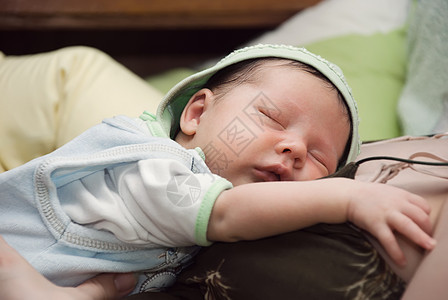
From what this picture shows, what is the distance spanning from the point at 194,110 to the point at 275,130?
0.20m

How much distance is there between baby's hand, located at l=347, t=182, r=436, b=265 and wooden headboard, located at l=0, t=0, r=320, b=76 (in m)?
1.56

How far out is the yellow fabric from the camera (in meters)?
1.32

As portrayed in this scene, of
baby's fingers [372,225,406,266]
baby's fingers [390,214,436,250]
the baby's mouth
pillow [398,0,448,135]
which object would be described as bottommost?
the baby's mouth

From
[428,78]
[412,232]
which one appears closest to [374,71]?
[428,78]

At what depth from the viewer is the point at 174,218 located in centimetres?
77

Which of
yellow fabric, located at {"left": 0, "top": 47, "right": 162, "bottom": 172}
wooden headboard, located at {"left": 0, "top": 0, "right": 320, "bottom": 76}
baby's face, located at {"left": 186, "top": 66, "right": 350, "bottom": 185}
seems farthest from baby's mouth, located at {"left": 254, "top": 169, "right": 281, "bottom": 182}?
wooden headboard, located at {"left": 0, "top": 0, "right": 320, "bottom": 76}

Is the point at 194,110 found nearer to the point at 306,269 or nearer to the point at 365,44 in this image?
the point at 306,269

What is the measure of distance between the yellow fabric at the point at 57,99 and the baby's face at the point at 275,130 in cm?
44

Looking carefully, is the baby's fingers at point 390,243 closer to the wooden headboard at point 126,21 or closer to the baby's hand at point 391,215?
the baby's hand at point 391,215

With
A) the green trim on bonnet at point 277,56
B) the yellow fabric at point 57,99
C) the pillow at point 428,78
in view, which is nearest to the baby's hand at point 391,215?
the green trim on bonnet at point 277,56

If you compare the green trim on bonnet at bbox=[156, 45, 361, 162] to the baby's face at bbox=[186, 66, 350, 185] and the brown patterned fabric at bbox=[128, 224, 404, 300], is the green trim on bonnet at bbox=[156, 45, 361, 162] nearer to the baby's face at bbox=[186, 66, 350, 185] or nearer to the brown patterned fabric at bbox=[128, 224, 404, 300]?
the baby's face at bbox=[186, 66, 350, 185]

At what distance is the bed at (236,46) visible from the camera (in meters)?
0.70

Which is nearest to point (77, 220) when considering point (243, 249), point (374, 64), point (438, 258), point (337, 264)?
point (243, 249)

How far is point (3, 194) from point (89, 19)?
1380 mm
